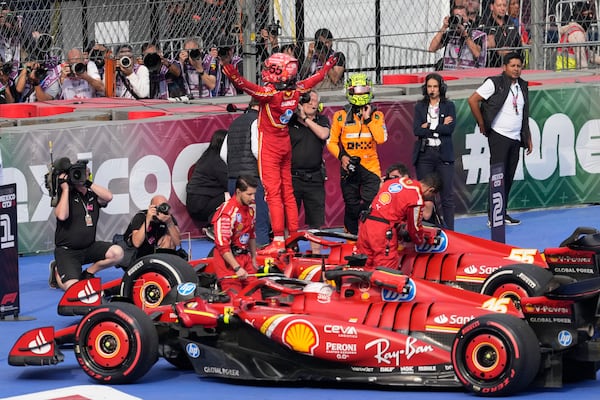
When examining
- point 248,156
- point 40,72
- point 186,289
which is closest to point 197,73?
point 40,72

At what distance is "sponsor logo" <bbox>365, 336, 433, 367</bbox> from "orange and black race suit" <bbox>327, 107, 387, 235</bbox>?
4.94 metres

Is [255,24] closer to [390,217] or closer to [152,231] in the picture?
[152,231]

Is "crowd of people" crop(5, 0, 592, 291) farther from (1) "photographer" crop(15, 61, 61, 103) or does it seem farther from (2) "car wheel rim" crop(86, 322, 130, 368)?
(2) "car wheel rim" crop(86, 322, 130, 368)

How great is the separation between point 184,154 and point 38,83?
405 centimetres

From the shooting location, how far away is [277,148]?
14.0 m

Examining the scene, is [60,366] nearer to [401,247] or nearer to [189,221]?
[401,247]

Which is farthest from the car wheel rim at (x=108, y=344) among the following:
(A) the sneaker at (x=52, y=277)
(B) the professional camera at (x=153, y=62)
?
(B) the professional camera at (x=153, y=62)

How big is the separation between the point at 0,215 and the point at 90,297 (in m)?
1.26

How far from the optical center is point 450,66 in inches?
827

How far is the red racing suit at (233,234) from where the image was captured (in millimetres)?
11664

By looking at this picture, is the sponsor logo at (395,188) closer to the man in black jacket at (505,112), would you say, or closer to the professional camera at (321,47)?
the man in black jacket at (505,112)

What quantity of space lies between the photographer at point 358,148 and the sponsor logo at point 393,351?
490 centimetres

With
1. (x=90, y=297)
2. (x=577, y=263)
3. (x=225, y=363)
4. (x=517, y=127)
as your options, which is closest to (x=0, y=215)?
(x=90, y=297)

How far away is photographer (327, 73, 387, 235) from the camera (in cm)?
1459
